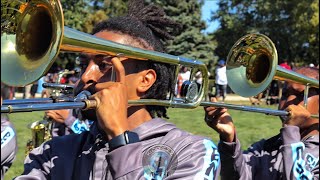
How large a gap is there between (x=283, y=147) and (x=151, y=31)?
3.68ft

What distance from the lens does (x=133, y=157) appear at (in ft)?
6.24

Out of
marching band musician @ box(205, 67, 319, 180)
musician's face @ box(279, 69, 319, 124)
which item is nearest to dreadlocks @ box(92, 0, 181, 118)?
marching band musician @ box(205, 67, 319, 180)

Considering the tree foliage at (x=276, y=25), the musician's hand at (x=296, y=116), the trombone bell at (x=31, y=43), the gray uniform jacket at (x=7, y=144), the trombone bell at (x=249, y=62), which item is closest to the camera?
the trombone bell at (x=31, y=43)

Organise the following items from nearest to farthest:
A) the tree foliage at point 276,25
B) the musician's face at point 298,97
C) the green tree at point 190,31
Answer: the musician's face at point 298,97 → the green tree at point 190,31 → the tree foliage at point 276,25

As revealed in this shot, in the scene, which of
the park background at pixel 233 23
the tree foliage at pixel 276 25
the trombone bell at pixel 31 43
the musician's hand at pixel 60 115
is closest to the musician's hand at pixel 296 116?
the trombone bell at pixel 31 43

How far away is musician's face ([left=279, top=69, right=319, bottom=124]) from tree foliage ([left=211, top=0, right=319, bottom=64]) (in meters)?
26.3

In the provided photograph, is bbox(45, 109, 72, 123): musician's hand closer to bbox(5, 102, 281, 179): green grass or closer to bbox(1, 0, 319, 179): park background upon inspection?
bbox(5, 102, 281, 179): green grass

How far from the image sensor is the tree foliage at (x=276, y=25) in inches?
1165

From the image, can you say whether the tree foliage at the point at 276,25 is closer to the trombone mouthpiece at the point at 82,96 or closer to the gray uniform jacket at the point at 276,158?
the gray uniform jacket at the point at 276,158

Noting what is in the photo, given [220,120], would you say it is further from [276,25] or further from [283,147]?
[276,25]

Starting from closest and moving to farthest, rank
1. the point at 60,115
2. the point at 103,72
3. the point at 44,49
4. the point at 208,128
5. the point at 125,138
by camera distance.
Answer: the point at 44,49, the point at 125,138, the point at 103,72, the point at 60,115, the point at 208,128

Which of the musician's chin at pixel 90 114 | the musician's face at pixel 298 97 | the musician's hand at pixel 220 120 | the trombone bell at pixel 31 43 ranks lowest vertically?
the musician's hand at pixel 220 120

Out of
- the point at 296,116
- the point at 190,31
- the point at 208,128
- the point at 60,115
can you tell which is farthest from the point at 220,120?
the point at 190,31

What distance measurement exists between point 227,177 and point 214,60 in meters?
26.3
